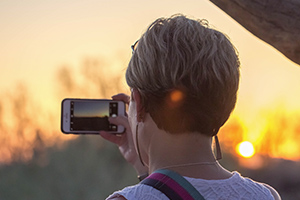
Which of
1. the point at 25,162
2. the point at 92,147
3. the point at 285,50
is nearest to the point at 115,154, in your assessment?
the point at 92,147

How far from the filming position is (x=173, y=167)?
1.50 metres

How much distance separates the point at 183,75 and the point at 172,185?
245 millimetres

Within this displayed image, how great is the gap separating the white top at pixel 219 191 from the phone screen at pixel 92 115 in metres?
0.74

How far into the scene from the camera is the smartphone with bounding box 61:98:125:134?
2.23m

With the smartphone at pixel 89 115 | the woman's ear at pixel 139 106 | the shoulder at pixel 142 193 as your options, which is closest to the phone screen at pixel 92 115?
the smartphone at pixel 89 115

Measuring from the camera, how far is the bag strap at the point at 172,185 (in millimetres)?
1416

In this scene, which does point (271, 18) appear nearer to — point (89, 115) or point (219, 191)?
point (89, 115)

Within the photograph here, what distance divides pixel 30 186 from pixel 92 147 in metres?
1.83

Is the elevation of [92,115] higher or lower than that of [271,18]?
lower

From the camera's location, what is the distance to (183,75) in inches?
58.8

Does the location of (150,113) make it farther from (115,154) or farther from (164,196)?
(115,154)

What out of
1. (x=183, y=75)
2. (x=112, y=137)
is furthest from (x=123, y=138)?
(x=183, y=75)

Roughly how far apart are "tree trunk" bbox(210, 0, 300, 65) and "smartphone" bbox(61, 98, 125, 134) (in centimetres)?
49

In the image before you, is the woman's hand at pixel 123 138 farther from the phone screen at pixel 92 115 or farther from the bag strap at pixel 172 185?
the bag strap at pixel 172 185
